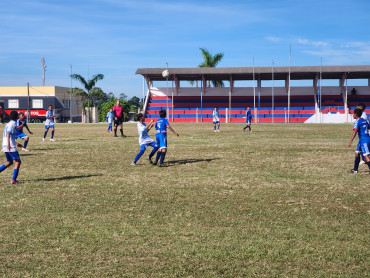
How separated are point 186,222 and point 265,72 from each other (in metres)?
50.0

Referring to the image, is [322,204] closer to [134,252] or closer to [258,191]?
[258,191]

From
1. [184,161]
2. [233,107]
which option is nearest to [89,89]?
[233,107]

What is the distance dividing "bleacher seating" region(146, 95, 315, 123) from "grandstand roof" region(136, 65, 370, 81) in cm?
302

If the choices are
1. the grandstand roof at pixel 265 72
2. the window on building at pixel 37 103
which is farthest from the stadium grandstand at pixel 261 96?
the window on building at pixel 37 103

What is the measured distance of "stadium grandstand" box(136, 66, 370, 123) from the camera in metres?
54.7

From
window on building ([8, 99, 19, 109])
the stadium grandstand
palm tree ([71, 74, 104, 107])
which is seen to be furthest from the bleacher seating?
window on building ([8, 99, 19, 109])

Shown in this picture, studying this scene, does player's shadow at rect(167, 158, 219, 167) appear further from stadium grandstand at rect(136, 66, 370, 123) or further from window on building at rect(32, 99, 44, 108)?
window on building at rect(32, 99, 44, 108)

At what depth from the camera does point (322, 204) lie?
8.16 m

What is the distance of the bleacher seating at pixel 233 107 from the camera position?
55031mm

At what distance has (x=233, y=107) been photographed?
187 feet

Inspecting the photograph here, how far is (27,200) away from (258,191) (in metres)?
4.83

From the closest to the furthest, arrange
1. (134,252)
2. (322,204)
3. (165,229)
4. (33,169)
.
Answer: (134,252) → (165,229) → (322,204) → (33,169)

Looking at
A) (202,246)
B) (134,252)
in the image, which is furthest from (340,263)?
(134,252)

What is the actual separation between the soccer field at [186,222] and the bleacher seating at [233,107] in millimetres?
42506
